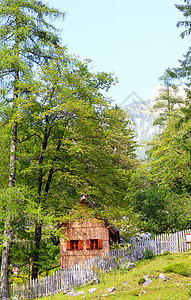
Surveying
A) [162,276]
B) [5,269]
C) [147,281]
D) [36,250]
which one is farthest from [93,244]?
[162,276]

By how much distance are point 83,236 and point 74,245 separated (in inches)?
31.7

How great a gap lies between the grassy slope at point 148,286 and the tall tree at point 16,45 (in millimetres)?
5119

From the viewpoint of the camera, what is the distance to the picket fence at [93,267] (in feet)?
47.5

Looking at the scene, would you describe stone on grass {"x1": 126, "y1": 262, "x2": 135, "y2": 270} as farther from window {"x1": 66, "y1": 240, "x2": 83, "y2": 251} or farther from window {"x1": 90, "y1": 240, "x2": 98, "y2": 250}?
window {"x1": 66, "y1": 240, "x2": 83, "y2": 251}

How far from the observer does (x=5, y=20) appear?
52.3 feet

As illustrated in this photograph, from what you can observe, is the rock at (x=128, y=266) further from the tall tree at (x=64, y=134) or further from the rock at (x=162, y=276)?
the tall tree at (x=64, y=134)

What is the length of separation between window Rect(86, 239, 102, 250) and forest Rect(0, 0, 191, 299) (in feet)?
5.38

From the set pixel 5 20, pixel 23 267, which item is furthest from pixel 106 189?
pixel 5 20

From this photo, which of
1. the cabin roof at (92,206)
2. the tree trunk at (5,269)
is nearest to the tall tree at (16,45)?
the tree trunk at (5,269)

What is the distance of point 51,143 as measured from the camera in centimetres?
1761

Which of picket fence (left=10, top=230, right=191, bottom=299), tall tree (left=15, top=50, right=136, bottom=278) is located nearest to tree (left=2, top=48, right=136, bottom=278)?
tall tree (left=15, top=50, right=136, bottom=278)

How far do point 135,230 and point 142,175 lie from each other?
4.58 meters

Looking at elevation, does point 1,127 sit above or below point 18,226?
above

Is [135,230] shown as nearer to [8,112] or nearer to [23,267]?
[23,267]
